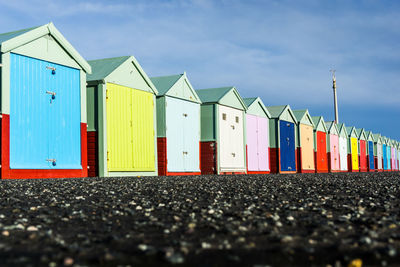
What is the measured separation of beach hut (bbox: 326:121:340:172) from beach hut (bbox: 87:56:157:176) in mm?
23600

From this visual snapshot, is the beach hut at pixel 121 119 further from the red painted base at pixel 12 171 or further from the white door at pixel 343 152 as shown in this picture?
the white door at pixel 343 152

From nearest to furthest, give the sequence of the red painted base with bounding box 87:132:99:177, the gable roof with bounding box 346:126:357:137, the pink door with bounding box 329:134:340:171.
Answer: the red painted base with bounding box 87:132:99:177 < the pink door with bounding box 329:134:340:171 < the gable roof with bounding box 346:126:357:137

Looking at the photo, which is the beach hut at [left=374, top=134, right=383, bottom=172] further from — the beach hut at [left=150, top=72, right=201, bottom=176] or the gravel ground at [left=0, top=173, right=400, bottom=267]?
the gravel ground at [left=0, top=173, right=400, bottom=267]

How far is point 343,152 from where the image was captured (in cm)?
4134

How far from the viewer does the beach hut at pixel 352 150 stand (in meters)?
43.2

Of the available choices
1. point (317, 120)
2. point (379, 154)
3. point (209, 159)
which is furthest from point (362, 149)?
point (209, 159)

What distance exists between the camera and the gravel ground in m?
2.68

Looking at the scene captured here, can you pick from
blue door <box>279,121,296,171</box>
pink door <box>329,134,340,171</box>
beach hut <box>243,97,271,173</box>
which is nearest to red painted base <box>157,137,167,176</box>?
beach hut <box>243,97,271,173</box>

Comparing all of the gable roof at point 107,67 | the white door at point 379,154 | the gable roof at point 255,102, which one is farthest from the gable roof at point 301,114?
the white door at point 379,154

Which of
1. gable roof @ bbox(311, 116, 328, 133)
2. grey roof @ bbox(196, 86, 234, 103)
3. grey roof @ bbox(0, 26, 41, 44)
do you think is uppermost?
grey roof @ bbox(0, 26, 41, 44)

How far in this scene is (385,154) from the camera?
5659 centimetres

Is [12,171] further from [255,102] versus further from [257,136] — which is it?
[255,102]

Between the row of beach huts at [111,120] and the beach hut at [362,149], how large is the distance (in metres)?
23.1

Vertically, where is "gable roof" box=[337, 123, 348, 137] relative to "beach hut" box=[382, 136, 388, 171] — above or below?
above
